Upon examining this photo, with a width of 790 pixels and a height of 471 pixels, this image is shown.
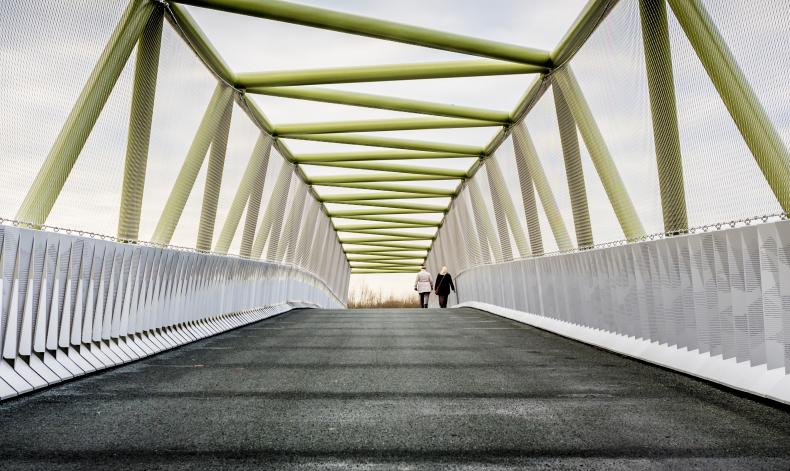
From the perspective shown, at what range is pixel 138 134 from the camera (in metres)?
9.48

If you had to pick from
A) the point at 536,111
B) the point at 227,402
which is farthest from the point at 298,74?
the point at 227,402

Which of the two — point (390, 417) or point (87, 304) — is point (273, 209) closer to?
point (87, 304)

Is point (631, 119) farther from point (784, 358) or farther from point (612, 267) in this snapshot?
point (784, 358)

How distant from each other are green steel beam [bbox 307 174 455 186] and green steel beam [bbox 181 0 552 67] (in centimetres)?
1380

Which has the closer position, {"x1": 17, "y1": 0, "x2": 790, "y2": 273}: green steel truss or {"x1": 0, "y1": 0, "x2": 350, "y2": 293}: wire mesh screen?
{"x1": 0, "y1": 0, "x2": 350, "y2": 293}: wire mesh screen

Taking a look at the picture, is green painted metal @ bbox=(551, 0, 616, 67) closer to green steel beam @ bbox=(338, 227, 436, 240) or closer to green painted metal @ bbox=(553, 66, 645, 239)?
green painted metal @ bbox=(553, 66, 645, 239)

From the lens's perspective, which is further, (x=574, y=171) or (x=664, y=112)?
(x=574, y=171)

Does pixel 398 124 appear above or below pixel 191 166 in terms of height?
above

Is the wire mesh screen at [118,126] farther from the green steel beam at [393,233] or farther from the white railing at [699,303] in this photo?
the green steel beam at [393,233]

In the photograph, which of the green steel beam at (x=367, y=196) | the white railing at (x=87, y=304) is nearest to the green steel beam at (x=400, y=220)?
the green steel beam at (x=367, y=196)

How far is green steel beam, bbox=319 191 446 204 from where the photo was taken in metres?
31.9

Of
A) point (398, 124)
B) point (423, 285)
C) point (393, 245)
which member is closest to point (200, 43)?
point (398, 124)

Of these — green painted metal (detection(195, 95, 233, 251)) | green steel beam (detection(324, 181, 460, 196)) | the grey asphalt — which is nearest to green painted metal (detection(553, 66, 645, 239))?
the grey asphalt

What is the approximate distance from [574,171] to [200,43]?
7.28m
